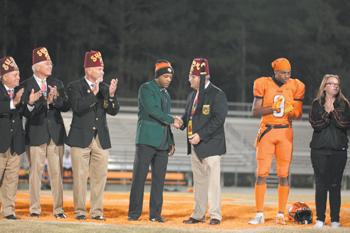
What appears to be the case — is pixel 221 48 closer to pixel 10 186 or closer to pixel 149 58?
pixel 149 58

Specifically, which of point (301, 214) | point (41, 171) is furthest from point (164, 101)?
point (301, 214)

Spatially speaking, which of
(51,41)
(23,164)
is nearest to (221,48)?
(51,41)

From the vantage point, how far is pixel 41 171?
35.5 ft

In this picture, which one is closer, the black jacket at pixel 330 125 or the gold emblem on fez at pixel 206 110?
the black jacket at pixel 330 125

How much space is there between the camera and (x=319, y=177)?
10.6 metres

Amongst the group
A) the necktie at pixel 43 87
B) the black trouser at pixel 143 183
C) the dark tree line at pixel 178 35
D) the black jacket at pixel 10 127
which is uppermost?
the dark tree line at pixel 178 35

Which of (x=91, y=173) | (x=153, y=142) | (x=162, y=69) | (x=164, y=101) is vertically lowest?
(x=91, y=173)

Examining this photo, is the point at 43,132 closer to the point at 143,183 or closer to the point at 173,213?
the point at 143,183

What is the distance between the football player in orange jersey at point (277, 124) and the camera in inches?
420

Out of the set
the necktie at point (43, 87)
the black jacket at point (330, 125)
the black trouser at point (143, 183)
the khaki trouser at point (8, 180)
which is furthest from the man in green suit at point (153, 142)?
the black jacket at point (330, 125)

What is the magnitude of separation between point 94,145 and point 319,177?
9.59 feet

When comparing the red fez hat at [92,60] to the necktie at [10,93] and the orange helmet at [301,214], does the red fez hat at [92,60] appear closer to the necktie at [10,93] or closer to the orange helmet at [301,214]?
the necktie at [10,93]

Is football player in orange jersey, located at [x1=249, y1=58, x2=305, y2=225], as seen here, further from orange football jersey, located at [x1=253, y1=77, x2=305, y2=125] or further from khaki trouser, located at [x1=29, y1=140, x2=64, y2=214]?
khaki trouser, located at [x1=29, y1=140, x2=64, y2=214]

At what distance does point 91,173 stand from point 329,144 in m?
3.09
